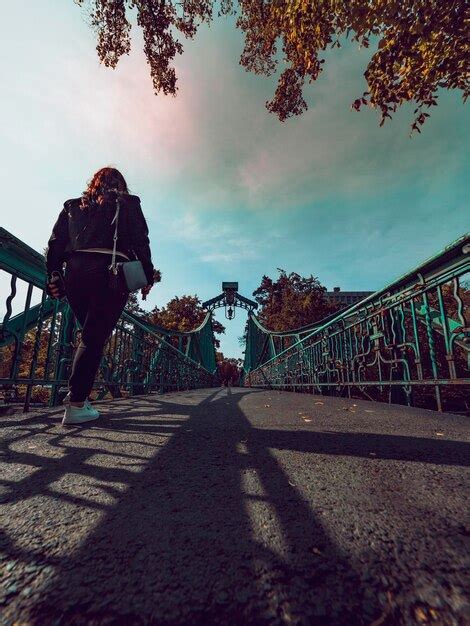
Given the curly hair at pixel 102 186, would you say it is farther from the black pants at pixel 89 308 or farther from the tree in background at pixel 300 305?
the tree in background at pixel 300 305

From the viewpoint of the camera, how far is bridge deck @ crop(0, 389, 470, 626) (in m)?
0.50

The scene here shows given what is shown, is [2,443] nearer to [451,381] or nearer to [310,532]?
[310,532]

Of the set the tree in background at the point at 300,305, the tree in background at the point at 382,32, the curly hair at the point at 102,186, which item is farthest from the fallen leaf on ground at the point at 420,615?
the tree in background at the point at 300,305

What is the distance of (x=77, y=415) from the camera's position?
7.27ft

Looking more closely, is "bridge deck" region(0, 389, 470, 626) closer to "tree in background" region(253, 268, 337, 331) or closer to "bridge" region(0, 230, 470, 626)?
"bridge" region(0, 230, 470, 626)

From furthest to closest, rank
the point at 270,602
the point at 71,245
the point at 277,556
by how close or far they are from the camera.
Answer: the point at 71,245 < the point at 277,556 < the point at 270,602


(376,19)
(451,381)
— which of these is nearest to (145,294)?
(451,381)

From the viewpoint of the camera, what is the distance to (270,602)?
1.66ft

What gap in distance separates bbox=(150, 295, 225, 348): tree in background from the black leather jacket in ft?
70.9

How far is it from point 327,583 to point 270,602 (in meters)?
0.11

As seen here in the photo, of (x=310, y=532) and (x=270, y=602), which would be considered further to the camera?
(x=310, y=532)

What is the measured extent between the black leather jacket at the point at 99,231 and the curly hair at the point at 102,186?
45mm

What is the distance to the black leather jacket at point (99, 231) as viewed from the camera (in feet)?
7.84

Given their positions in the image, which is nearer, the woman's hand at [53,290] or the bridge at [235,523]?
the bridge at [235,523]
